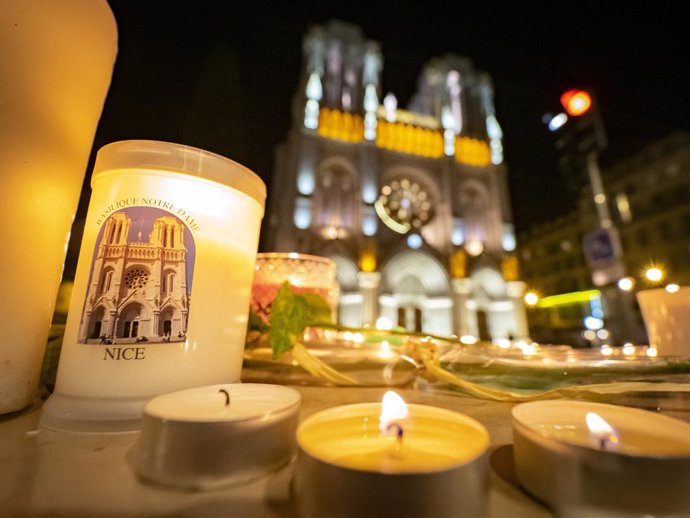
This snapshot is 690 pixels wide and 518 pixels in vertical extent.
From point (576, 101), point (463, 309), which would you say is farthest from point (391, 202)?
point (576, 101)

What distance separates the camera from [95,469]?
0.32m

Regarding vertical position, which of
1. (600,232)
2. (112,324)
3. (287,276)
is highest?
(600,232)

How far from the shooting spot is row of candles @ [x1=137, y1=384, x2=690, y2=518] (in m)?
0.22

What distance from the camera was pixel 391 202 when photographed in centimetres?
1223

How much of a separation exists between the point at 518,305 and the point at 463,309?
96.0 inches

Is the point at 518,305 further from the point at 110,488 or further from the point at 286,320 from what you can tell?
the point at 110,488

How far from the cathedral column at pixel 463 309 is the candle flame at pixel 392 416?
11.9 metres

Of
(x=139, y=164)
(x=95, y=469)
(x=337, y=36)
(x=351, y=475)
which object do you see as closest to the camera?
(x=351, y=475)

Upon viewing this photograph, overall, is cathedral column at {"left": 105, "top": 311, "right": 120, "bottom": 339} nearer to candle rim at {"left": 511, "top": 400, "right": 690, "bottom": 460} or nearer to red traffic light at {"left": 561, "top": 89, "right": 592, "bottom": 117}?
candle rim at {"left": 511, "top": 400, "right": 690, "bottom": 460}

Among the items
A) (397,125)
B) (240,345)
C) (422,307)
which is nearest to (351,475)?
(240,345)

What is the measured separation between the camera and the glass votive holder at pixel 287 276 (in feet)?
3.51

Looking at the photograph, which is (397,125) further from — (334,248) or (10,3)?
(10,3)

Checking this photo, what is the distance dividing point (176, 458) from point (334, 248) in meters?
10.4

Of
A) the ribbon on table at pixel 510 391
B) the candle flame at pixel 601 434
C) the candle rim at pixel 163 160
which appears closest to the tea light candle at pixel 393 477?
the candle flame at pixel 601 434
